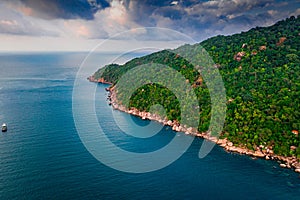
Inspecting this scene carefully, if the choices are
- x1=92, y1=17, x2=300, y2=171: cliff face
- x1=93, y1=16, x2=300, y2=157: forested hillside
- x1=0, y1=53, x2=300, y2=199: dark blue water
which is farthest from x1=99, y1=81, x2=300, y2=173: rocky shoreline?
Answer: x1=0, y1=53, x2=300, y2=199: dark blue water

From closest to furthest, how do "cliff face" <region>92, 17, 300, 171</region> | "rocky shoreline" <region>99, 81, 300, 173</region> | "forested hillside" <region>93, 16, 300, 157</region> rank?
"rocky shoreline" <region>99, 81, 300, 173</region>
"cliff face" <region>92, 17, 300, 171</region>
"forested hillside" <region>93, 16, 300, 157</region>

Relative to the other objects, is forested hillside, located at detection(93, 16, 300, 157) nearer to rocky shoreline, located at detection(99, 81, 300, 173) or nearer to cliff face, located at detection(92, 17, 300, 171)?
cliff face, located at detection(92, 17, 300, 171)

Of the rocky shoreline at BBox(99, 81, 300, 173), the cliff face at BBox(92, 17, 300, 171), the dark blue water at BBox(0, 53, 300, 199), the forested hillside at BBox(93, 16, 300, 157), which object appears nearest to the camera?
the dark blue water at BBox(0, 53, 300, 199)

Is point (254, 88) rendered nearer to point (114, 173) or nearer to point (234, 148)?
point (234, 148)

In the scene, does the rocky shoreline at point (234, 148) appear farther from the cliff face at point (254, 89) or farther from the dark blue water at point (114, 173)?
the dark blue water at point (114, 173)

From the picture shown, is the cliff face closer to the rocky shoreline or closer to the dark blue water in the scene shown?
the rocky shoreline

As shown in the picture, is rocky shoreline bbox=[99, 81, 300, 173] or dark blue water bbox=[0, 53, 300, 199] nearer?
dark blue water bbox=[0, 53, 300, 199]

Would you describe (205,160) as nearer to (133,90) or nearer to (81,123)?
(81,123)

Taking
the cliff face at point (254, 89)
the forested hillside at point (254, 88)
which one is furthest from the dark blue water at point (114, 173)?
the forested hillside at point (254, 88)

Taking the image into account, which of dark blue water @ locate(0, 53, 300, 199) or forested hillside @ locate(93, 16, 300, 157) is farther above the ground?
forested hillside @ locate(93, 16, 300, 157)
